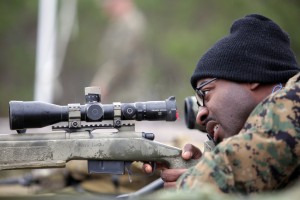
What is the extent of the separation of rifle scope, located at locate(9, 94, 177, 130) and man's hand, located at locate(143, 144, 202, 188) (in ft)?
0.69

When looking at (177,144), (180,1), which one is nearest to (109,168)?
(177,144)

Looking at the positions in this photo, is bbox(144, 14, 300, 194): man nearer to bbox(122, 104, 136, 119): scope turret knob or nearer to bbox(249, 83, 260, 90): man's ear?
bbox(249, 83, 260, 90): man's ear

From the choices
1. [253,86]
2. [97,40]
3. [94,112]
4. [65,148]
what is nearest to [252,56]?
[253,86]

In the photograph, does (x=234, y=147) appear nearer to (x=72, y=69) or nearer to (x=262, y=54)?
(x=262, y=54)

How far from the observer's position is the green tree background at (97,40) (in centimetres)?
2230

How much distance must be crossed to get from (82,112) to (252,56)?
1046 millimetres

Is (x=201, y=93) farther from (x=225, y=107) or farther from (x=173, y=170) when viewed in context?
(x=173, y=170)

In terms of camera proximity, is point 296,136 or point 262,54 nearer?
point 296,136

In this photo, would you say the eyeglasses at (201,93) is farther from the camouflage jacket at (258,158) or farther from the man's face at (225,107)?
the camouflage jacket at (258,158)

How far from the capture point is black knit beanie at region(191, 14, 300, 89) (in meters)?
3.87

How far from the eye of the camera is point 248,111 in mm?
3758

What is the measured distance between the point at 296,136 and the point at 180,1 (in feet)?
70.1

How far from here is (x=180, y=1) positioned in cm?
2431

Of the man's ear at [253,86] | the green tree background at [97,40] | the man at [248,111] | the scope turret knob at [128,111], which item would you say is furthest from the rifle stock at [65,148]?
the green tree background at [97,40]
